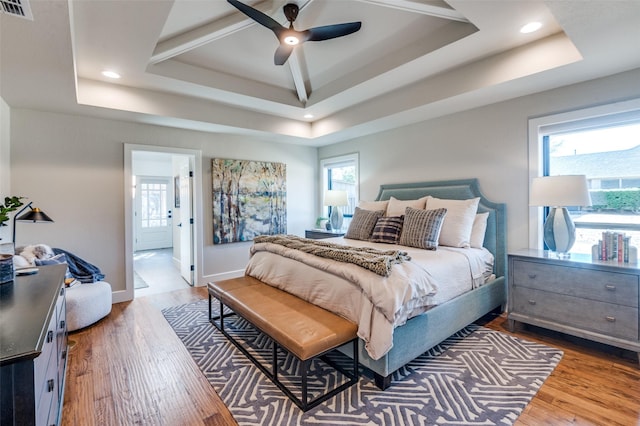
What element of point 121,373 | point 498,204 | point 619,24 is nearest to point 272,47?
point 619,24

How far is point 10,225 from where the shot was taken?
10.7 ft

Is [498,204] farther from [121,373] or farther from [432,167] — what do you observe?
[121,373]

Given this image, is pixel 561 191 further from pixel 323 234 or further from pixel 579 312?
pixel 323 234

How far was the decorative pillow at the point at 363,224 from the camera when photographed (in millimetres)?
3791

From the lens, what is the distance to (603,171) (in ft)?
9.51

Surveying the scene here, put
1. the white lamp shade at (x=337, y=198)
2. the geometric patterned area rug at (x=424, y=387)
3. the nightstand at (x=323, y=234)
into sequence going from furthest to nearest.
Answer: the white lamp shade at (x=337, y=198)
the nightstand at (x=323, y=234)
the geometric patterned area rug at (x=424, y=387)

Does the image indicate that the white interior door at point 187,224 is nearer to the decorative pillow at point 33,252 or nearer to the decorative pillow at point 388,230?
the decorative pillow at point 33,252

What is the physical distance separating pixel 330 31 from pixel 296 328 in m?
2.34

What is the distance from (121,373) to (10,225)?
7.74 feet

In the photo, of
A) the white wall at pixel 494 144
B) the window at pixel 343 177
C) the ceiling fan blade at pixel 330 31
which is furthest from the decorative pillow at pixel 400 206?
the ceiling fan blade at pixel 330 31

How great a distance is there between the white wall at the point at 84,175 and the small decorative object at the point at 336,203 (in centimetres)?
191

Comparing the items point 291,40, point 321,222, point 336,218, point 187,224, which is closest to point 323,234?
point 336,218

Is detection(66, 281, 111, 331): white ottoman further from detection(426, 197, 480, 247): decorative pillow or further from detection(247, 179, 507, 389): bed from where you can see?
detection(426, 197, 480, 247): decorative pillow

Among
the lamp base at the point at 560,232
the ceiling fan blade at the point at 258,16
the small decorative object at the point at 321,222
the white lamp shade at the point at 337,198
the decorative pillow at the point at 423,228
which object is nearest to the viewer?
the ceiling fan blade at the point at 258,16
